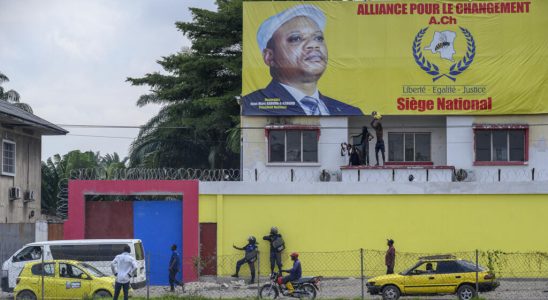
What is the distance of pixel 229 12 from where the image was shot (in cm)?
4266

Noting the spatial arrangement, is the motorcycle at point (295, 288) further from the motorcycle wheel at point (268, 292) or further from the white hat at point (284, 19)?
the white hat at point (284, 19)

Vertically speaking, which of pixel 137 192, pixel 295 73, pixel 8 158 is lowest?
pixel 137 192

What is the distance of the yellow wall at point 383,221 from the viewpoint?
95.1ft

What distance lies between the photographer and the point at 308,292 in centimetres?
2331

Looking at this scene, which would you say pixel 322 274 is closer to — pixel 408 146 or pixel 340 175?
pixel 340 175

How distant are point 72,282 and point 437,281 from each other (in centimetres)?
968

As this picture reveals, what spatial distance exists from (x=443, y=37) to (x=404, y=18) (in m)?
1.63

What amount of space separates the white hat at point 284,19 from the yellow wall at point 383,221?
7.64 m

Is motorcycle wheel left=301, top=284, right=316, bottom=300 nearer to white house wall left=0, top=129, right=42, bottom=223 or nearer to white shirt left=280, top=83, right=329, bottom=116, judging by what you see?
white shirt left=280, top=83, right=329, bottom=116

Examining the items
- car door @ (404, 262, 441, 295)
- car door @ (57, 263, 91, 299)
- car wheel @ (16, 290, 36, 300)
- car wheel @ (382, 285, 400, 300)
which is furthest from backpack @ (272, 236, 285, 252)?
car wheel @ (16, 290, 36, 300)

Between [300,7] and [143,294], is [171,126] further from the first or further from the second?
[143,294]

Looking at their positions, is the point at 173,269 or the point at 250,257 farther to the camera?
the point at 250,257

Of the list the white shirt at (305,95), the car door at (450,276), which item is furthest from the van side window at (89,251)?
the white shirt at (305,95)

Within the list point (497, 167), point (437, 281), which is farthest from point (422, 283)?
point (497, 167)
